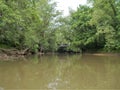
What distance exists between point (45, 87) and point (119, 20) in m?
22.1

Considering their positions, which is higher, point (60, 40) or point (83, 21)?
point (83, 21)

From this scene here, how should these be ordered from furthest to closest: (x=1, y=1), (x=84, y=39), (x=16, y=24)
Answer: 1. (x=84, y=39)
2. (x=16, y=24)
3. (x=1, y=1)

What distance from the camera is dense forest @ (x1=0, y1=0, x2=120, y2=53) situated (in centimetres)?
1967

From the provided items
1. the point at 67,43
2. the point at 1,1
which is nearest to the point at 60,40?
the point at 67,43

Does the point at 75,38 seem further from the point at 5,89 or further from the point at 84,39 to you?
the point at 5,89

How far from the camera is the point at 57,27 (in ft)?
114

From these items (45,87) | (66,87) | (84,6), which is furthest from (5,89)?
(84,6)

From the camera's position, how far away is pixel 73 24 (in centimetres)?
3766

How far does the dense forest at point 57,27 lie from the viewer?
1967cm

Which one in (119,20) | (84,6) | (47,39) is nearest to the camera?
(119,20)

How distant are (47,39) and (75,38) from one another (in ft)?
20.4

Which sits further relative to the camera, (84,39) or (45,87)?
(84,39)

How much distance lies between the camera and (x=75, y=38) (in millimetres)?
37594

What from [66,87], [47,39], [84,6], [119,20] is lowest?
[66,87]
